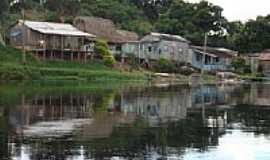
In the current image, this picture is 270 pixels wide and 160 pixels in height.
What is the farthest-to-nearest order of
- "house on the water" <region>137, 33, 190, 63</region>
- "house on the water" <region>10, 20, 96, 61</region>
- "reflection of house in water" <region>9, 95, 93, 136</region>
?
"house on the water" <region>137, 33, 190, 63</region>, "house on the water" <region>10, 20, 96, 61</region>, "reflection of house in water" <region>9, 95, 93, 136</region>

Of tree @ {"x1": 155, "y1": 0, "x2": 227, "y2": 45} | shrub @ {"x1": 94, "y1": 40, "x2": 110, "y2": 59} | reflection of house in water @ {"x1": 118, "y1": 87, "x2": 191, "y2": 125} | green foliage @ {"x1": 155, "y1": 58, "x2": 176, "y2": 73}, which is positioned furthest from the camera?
tree @ {"x1": 155, "y1": 0, "x2": 227, "y2": 45}

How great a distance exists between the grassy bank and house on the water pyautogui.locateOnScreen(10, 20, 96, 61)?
226 centimetres

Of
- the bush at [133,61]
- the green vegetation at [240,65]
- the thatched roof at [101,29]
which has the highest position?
the thatched roof at [101,29]

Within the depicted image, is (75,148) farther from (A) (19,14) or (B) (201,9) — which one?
(B) (201,9)

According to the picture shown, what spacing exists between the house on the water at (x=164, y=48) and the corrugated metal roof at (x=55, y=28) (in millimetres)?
12388

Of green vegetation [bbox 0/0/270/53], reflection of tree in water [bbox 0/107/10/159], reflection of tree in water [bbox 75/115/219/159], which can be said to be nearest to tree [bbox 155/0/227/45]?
green vegetation [bbox 0/0/270/53]

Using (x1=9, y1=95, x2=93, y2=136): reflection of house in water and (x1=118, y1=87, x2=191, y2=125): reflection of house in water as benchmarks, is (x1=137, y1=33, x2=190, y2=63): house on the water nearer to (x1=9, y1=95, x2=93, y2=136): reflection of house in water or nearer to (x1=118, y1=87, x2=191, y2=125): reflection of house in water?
(x1=118, y1=87, x2=191, y2=125): reflection of house in water

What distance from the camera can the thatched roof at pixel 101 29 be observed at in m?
79.8

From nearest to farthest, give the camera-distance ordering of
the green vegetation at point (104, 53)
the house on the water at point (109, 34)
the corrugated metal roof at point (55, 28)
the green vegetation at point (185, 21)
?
1. the corrugated metal roof at point (55, 28)
2. the green vegetation at point (104, 53)
3. the house on the water at point (109, 34)
4. the green vegetation at point (185, 21)

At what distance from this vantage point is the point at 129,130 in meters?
22.5

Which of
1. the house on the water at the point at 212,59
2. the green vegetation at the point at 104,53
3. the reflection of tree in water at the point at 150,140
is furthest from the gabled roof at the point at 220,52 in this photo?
the reflection of tree in water at the point at 150,140

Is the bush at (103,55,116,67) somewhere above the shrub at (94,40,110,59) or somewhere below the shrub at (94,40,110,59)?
below

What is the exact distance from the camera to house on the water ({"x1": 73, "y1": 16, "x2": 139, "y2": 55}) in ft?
262

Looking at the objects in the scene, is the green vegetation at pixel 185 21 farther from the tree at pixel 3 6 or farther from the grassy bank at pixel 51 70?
the grassy bank at pixel 51 70
